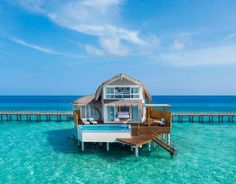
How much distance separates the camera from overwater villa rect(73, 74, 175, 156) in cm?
1814

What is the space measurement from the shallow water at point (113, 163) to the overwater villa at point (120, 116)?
48.7 inches

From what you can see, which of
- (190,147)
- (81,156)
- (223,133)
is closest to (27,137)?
(81,156)

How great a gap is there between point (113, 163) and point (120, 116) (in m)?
5.84

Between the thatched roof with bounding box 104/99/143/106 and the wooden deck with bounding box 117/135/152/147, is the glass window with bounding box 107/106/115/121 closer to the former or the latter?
the thatched roof with bounding box 104/99/143/106

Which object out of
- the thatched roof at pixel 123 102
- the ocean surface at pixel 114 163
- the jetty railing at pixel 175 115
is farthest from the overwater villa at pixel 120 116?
the jetty railing at pixel 175 115

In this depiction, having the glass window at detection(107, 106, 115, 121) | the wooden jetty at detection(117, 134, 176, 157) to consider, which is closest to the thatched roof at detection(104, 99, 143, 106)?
the glass window at detection(107, 106, 115, 121)

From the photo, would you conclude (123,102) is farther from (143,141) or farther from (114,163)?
(114,163)

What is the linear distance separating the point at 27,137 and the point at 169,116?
52.1 ft

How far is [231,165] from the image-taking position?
16.3 metres

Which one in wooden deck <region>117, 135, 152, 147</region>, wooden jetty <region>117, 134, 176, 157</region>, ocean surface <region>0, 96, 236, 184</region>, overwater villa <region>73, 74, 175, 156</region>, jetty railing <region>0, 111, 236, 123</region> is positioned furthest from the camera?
jetty railing <region>0, 111, 236, 123</region>

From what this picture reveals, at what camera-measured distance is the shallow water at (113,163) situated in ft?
46.6

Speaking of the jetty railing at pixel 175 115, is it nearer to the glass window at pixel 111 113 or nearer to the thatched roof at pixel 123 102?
Answer: the glass window at pixel 111 113

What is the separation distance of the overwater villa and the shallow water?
1236 millimetres

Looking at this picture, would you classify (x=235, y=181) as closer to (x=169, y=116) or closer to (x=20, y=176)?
(x=169, y=116)
